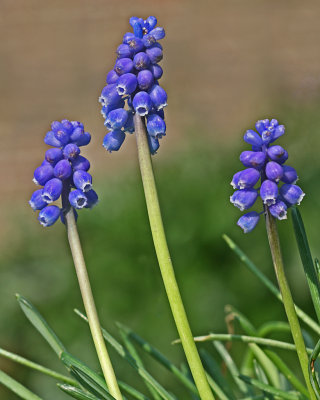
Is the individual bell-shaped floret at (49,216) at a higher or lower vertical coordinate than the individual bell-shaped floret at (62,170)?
lower

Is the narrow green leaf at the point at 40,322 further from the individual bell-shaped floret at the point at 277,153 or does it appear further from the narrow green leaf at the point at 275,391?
the individual bell-shaped floret at the point at 277,153

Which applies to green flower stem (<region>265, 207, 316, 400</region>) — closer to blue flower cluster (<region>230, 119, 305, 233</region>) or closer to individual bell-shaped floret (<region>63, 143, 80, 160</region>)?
blue flower cluster (<region>230, 119, 305, 233</region>)

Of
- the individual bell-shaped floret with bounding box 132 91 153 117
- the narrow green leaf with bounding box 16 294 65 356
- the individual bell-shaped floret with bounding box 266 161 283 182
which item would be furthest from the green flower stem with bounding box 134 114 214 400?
the narrow green leaf with bounding box 16 294 65 356

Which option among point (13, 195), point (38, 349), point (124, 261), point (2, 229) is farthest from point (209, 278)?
point (13, 195)

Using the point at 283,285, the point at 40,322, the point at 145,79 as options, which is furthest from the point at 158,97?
the point at 40,322

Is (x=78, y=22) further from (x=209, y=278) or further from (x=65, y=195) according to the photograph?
(x=65, y=195)

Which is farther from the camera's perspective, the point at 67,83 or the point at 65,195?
the point at 67,83

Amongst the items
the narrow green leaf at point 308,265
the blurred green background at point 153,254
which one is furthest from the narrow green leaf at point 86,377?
the blurred green background at point 153,254
